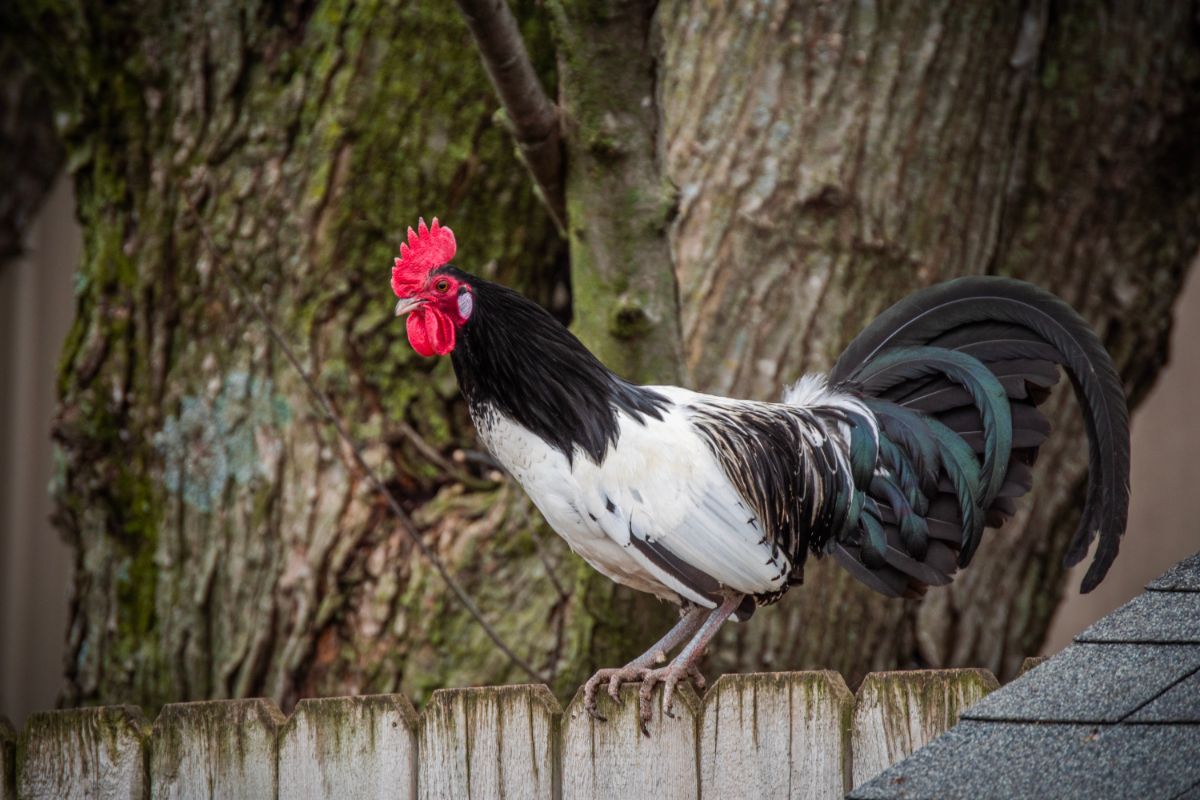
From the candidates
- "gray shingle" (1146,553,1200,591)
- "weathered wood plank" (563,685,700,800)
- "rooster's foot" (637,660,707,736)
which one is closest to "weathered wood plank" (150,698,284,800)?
"weathered wood plank" (563,685,700,800)

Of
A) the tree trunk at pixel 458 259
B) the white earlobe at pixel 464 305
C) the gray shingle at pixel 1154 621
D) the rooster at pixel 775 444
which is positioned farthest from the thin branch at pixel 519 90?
the gray shingle at pixel 1154 621

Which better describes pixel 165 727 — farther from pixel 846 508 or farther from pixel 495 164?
pixel 495 164

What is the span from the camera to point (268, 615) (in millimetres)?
4180

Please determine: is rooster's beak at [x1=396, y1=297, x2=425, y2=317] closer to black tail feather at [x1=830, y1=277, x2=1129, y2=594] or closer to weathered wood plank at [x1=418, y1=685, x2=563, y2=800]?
weathered wood plank at [x1=418, y1=685, x2=563, y2=800]

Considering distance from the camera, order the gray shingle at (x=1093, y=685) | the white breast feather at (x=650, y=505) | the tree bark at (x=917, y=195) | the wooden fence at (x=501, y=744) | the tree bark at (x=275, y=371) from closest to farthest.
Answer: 1. the gray shingle at (x=1093, y=685)
2. the wooden fence at (x=501, y=744)
3. the white breast feather at (x=650, y=505)
4. the tree bark at (x=917, y=195)
5. the tree bark at (x=275, y=371)

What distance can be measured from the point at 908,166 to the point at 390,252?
175 centimetres

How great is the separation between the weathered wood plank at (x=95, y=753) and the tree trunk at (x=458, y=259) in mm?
1599

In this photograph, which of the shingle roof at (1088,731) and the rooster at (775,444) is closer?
the shingle roof at (1088,731)

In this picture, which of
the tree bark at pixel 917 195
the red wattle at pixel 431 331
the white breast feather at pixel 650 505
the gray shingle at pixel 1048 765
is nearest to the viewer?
the gray shingle at pixel 1048 765

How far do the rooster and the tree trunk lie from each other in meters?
0.86

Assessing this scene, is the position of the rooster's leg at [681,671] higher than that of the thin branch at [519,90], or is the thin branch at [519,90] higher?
the thin branch at [519,90]

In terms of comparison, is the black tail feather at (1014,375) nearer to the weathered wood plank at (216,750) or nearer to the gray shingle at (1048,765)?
the gray shingle at (1048,765)

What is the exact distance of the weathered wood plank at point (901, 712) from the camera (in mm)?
2346

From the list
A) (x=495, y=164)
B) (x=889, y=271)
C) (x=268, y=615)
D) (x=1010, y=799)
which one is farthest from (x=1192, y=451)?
(x=1010, y=799)
